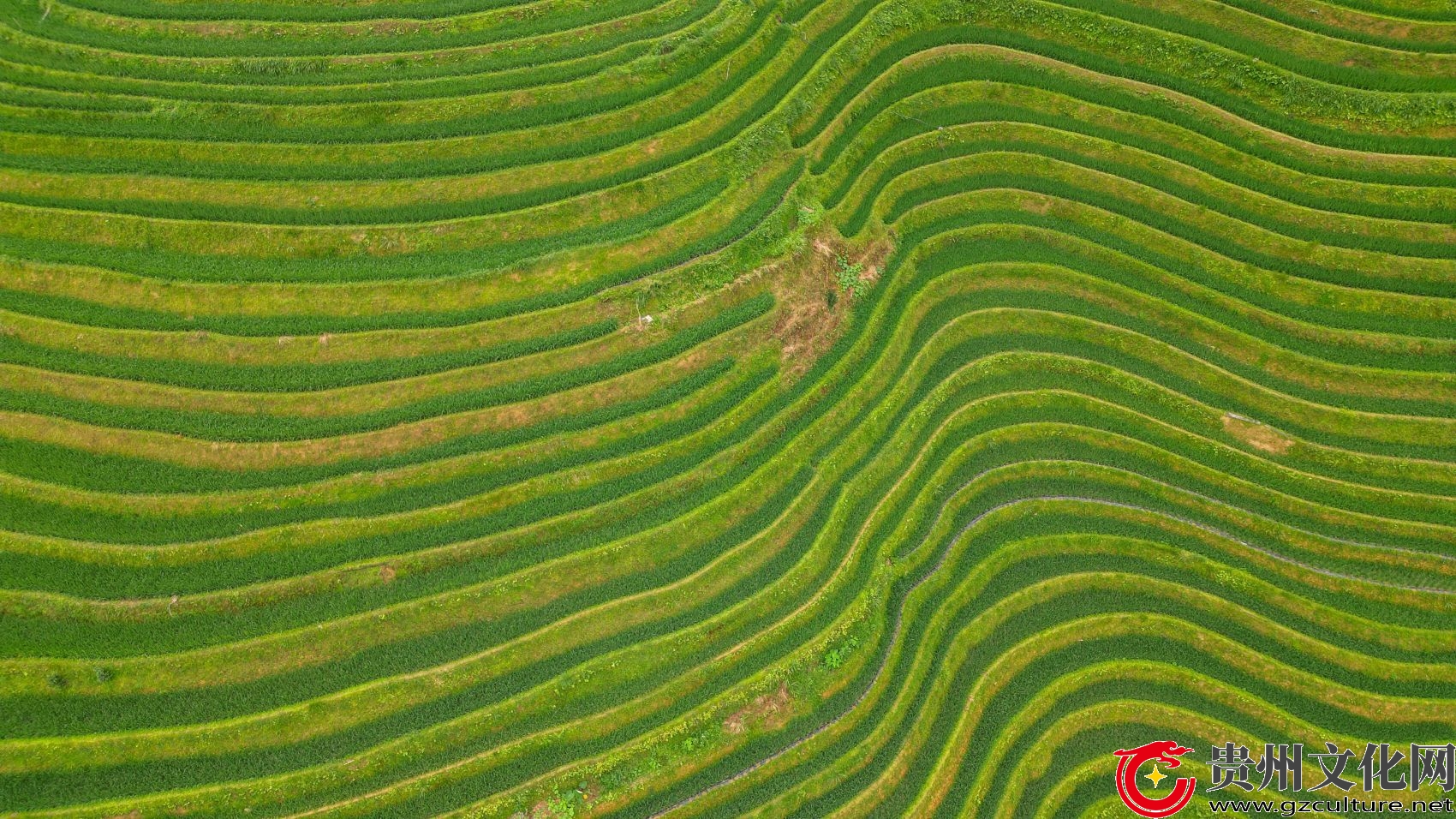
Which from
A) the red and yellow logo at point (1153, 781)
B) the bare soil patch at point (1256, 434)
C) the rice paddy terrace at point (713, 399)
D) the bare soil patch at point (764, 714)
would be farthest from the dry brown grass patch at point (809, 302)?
the red and yellow logo at point (1153, 781)

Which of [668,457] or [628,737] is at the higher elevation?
[668,457]

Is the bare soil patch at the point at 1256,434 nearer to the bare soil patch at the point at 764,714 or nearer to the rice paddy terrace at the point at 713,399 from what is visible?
the rice paddy terrace at the point at 713,399

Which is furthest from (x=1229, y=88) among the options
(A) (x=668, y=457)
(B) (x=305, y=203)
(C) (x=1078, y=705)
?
(B) (x=305, y=203)

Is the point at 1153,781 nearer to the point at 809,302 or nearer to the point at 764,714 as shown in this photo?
the point at 764,714

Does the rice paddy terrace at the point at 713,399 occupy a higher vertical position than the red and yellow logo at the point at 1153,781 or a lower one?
higher

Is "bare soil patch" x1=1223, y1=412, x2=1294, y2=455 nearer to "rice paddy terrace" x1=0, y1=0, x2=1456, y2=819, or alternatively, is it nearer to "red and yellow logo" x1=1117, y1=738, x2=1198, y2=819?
"rice paddy terrace" x1=0, y1=0, x2=1456, y2=819

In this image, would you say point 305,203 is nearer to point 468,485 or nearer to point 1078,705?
point 468,485
